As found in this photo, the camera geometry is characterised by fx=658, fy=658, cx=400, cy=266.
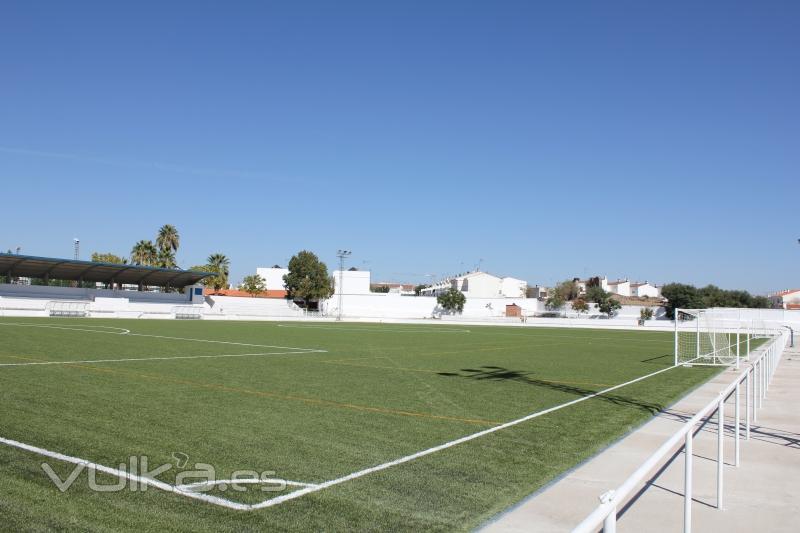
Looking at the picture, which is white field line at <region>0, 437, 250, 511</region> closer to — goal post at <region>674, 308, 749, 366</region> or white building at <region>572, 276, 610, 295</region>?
goal post at <region>674, 308, 749, 366</region>

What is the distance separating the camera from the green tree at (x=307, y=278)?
4026 inches

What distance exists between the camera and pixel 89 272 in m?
72.4

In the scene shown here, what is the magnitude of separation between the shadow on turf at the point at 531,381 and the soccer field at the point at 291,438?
0.30 ft

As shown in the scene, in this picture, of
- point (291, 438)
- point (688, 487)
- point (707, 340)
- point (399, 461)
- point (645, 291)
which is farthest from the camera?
point (645, 291)

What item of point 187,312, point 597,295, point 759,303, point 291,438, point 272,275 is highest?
point 272,275

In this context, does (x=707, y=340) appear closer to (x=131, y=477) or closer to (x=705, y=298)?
(x=131, y=477)

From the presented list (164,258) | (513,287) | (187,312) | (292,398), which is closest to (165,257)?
(164,258)

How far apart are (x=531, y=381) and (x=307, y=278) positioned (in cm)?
8661

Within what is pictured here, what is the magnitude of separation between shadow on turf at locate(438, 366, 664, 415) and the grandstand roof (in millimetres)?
57747

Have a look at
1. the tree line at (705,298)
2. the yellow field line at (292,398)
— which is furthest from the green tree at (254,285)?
the yellow field line at (292,398)

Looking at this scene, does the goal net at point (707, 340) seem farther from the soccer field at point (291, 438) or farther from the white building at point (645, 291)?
the white building at point (645, 291)

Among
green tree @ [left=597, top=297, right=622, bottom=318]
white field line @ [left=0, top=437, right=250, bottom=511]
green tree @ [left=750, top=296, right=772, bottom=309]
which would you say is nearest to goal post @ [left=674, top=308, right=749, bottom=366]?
white field line @ [left=0, top=437, right=250, bottom=511]

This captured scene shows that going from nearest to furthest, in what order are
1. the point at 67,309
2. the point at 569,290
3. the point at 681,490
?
the point at 681,490 < the point at 67,309 < the point at 569,290

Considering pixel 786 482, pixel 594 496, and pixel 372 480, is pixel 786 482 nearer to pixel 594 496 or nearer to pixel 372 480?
pixel 594 496
